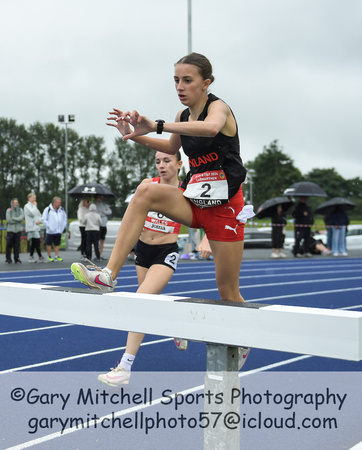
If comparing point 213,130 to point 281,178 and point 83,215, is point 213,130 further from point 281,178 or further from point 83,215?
point 281,178

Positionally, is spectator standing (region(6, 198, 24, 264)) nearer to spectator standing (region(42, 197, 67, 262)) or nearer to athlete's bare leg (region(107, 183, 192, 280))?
spectator standing (region(42, 197, 67, 262))

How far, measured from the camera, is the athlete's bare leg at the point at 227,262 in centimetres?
330

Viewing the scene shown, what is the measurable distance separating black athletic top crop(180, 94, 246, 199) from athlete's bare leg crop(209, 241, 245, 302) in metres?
0.31

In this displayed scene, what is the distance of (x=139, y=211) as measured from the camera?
10.2ft

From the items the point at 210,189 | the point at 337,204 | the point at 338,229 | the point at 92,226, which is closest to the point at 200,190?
the point at 210,189

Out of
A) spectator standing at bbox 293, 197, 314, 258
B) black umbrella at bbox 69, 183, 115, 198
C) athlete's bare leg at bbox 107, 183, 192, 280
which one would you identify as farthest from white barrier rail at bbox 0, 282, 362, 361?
spectator standing at bbox 293, 197, 314, 258

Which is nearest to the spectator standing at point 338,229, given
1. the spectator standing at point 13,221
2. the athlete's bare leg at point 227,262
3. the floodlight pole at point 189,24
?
the floodlight pole at point 189,24

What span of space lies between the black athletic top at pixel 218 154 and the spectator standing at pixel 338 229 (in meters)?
16.2

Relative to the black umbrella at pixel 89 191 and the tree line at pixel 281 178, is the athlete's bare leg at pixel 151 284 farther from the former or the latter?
the tree line at pixel 281 178

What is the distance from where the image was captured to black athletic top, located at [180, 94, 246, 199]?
312 cm

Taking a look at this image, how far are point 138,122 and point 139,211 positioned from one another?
0.51 m

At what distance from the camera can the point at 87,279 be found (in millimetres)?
2955

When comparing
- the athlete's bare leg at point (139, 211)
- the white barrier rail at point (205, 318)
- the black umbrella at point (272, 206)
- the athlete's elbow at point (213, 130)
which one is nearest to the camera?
the white barrier rail at point (205, 318)

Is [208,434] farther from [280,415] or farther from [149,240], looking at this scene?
[149,240]
